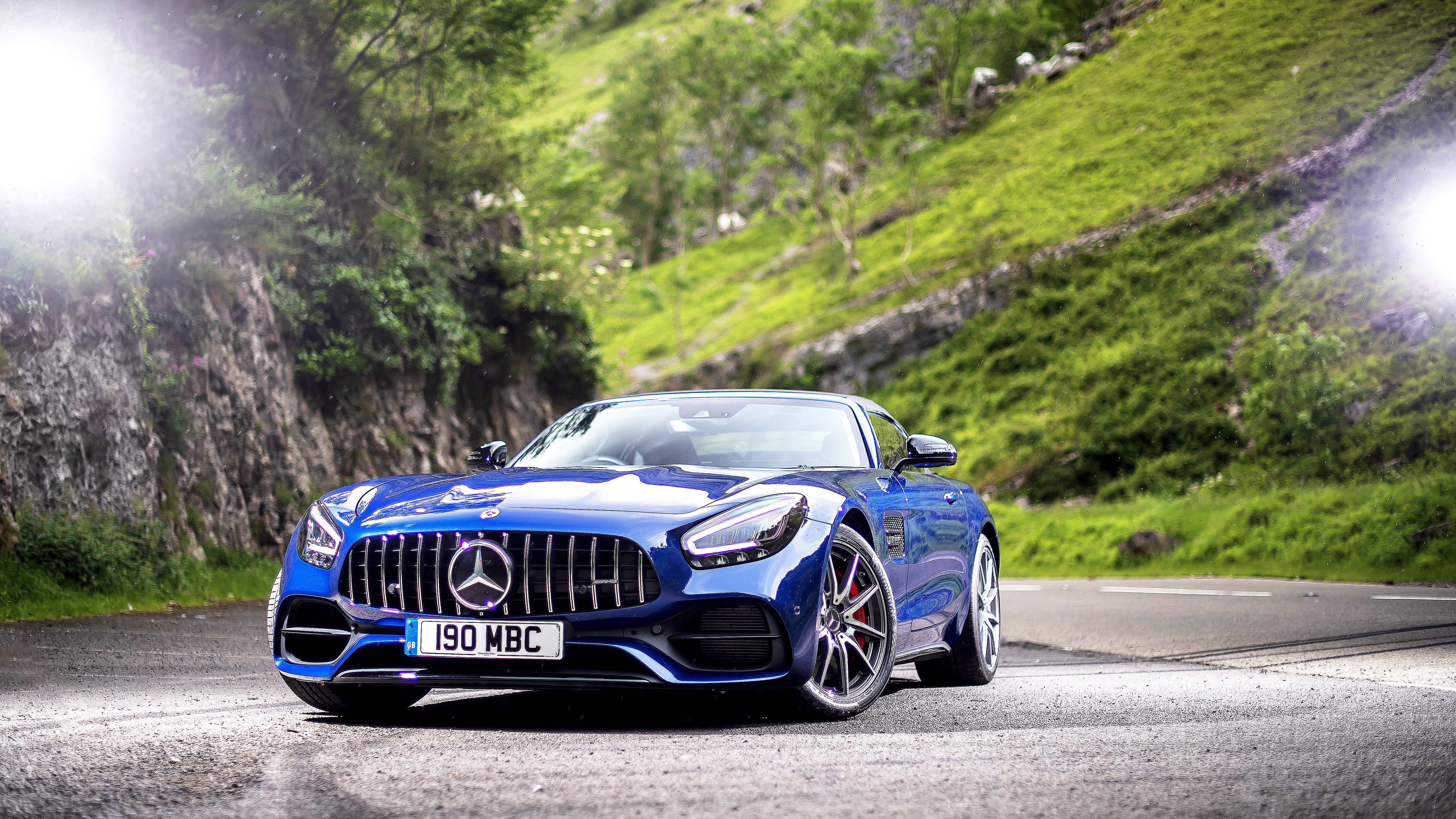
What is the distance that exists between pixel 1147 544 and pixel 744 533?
764 inches

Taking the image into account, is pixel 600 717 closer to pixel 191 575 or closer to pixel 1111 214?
pixel 191 575

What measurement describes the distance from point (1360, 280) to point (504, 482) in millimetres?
28219

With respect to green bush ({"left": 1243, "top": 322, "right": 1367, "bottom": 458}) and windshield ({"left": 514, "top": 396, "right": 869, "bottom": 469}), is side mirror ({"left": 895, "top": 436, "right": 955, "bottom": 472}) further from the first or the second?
green bush ({"left": 1243, "top": 322, "right": 1367, "bottom": 458})

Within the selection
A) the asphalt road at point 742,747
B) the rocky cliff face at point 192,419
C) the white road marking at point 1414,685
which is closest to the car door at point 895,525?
the asphalt road at point 742,747

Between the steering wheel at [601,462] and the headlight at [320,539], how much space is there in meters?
1.35

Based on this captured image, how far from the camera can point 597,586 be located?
15.2 feet

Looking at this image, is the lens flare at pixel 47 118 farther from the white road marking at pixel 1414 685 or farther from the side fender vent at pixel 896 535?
the white road marking at pixel 1414 685

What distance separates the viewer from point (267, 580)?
13.2m

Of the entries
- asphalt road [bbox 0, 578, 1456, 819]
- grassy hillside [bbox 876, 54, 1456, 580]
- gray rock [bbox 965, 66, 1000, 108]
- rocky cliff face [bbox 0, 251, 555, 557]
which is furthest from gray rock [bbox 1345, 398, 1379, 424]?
gray rock [bbox 965, 66, 1000, 108]

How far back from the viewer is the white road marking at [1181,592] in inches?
535

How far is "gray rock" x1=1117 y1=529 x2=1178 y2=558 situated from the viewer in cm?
2239

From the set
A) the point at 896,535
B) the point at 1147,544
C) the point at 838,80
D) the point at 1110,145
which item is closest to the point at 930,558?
the point at 896,535

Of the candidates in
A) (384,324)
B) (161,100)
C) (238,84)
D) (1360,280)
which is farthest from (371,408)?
(1360,280)

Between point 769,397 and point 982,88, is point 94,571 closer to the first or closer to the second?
point 769,397
